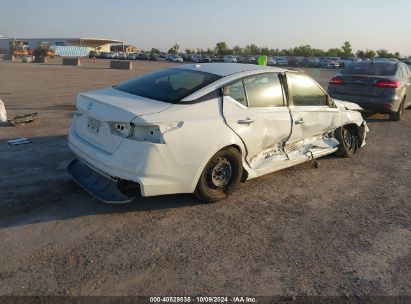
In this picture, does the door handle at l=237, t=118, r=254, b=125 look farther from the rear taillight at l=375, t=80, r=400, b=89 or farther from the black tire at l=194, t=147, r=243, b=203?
the rear taillight at l=375, t=80, r=400, b=89

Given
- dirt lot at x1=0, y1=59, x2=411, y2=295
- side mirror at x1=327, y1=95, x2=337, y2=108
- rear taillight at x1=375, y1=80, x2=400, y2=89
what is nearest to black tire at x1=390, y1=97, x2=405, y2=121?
rear taillight at x1=375, y1=80, x2=400, y2=89

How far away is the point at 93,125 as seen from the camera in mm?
4238

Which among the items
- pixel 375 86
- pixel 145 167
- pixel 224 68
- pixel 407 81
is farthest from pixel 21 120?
pixel 407 81

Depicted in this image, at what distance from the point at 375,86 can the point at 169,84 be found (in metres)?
6.74

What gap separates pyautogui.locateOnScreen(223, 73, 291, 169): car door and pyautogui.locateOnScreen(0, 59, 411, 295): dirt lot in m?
0.60

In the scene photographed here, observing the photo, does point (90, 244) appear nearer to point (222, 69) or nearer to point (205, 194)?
point (205, 194)

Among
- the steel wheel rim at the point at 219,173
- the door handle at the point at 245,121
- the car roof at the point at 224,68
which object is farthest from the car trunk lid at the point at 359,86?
the steel wheel rim at the point at 219,173

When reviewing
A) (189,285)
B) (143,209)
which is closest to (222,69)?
(143,209)

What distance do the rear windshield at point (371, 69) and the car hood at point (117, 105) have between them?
7.47 m

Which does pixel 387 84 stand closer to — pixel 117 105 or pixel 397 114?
pixel 397 114

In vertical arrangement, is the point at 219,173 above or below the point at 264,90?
below

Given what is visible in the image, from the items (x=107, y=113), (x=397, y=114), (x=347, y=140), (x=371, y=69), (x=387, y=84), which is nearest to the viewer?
(x=107, y=113)

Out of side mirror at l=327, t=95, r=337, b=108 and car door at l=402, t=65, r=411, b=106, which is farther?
car door at l=402, t=65, r=411, b=106

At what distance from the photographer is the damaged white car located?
381 cm
